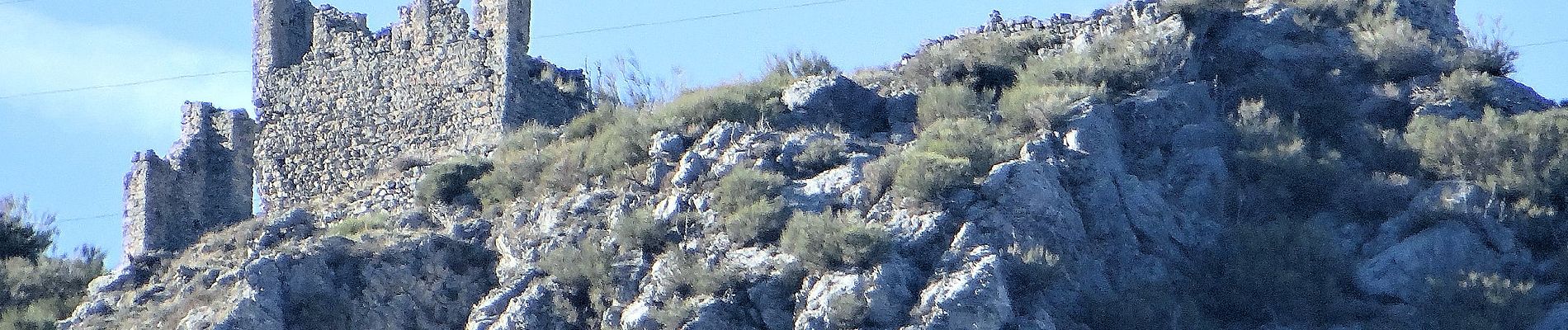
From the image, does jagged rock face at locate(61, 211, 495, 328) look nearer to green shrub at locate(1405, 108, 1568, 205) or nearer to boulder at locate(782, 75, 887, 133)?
boulder at locate(782, 75, 887, 133)

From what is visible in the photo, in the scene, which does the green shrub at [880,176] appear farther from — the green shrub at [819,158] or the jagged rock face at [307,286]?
the jagged rock face at [307,286]

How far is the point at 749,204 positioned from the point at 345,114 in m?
8.78

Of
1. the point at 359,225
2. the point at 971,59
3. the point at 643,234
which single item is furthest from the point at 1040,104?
the point at 359,225

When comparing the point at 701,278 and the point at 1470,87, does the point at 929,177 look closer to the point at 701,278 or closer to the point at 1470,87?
the point at 701,278

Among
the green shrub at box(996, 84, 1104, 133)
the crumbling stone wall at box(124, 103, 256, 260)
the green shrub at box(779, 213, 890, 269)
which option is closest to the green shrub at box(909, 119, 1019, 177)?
the green shrub at box(996, 84, 1104, 133)

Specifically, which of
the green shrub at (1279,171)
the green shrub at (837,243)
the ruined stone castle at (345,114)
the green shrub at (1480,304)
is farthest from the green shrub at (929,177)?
the ruined stone castle at (345,114)

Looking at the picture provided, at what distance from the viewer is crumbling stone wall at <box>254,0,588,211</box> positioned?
123ft

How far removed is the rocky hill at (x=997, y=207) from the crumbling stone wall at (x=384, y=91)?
0.58m

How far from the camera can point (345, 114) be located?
128ft

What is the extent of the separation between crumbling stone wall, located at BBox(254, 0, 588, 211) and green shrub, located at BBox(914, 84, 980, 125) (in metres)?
5.44

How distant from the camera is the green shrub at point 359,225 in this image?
113 ft

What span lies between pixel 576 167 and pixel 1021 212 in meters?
6.42

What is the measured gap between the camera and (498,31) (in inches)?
1481

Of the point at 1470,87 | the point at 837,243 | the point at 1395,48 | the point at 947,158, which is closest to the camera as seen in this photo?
the point at 837,243
